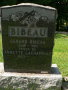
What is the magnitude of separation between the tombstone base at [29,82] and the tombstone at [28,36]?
27 centimetres

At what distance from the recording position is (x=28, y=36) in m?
A: 5.42

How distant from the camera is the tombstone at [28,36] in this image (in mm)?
5312

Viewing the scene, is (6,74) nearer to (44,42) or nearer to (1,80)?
(1,80)

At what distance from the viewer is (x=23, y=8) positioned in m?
5.29

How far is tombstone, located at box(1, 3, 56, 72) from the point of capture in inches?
209

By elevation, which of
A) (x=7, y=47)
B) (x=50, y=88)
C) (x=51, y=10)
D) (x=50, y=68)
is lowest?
(x=50, y=88)

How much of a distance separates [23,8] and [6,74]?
1419 mm

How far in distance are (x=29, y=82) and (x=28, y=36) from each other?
3.14 feet

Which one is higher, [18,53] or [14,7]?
[14,7]

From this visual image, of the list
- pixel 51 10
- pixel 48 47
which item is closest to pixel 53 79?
pixel 48 47

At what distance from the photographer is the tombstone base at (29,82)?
210 inches

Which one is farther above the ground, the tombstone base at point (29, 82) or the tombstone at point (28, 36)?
the tombstone at point (28, 36)

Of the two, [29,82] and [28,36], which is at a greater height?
[28,36]

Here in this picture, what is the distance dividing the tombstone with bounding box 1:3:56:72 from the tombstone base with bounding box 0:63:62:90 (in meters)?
0.27
